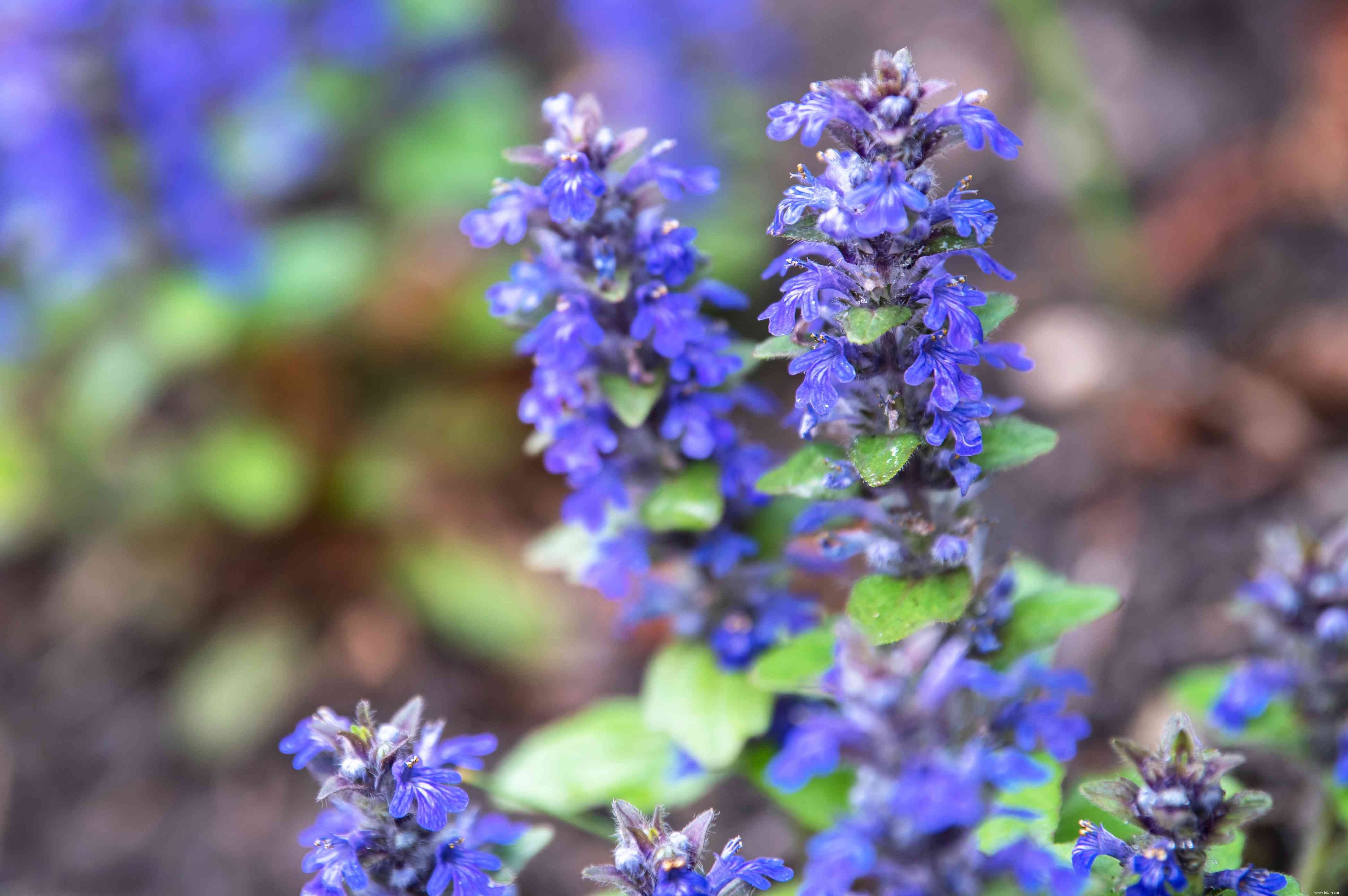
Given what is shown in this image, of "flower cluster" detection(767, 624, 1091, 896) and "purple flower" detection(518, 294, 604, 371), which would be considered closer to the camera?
"flower cluster" detection(767, 624, 1091, 896)

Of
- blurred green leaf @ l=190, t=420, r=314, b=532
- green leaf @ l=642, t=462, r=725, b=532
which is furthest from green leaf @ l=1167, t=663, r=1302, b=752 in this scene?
blurred green leaf @ l=190, t=420, r=314, b=532

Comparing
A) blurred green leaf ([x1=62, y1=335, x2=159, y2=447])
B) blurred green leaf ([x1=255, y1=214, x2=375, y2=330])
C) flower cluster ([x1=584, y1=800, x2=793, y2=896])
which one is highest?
blurred green leaf ([x1=255, y1=214, x2=375, y2=330])

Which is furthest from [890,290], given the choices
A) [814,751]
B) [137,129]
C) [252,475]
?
[137,129]

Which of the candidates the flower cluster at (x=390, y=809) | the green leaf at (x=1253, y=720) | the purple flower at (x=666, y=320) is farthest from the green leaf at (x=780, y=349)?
the green leaf at (x=1253, y=720)

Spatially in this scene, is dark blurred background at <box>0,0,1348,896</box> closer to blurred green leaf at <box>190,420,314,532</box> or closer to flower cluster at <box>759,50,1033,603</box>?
blurred green leaf at <box>190,420,314,532</box>

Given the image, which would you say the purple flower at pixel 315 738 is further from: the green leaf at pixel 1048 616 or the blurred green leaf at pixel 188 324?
the blurred green leaf at pixel 188 324

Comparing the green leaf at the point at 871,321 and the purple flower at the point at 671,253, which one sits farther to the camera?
the purple flower at the point at 671,253
